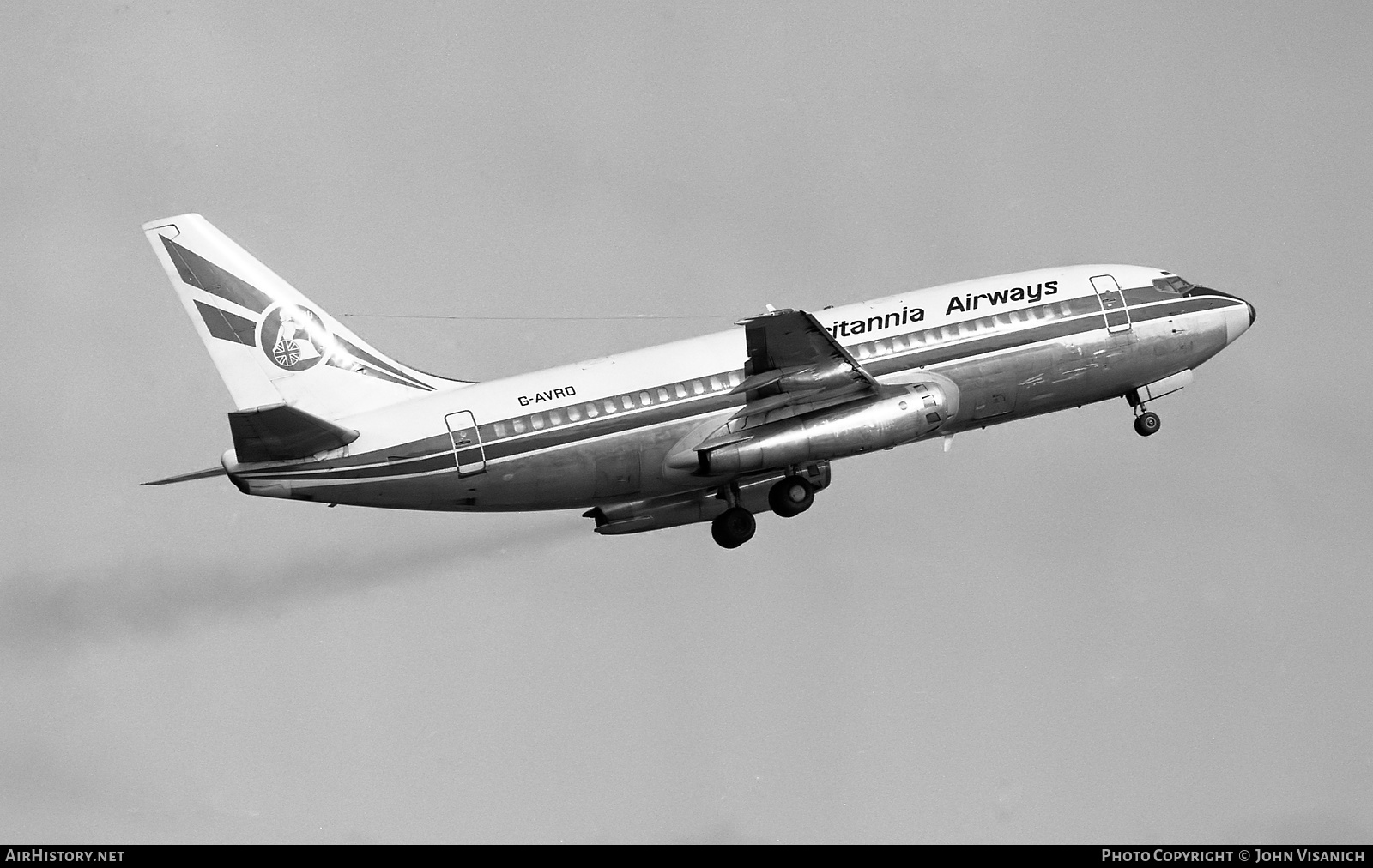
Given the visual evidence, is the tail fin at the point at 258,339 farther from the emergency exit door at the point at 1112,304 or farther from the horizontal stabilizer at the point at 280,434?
the emergency exit door at the point at 1112,304

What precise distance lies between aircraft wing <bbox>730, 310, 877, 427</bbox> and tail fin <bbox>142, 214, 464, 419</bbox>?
24.9ft

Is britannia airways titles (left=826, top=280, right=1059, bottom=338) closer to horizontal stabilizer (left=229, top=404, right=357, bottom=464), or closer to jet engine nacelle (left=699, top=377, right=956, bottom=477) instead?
jet engine nacelle (left=699, top=377, right=956, bottom=477)

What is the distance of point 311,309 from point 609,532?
10196 mm

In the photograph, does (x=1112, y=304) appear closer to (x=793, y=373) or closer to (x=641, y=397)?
(x=793, y=373)

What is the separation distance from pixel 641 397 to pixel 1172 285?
16657mm

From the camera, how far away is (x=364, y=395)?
47.0 m

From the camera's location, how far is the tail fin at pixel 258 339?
46625 mm

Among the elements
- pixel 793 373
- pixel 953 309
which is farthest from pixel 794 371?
pixel 953 309

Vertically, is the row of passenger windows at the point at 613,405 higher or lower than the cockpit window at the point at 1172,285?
lower

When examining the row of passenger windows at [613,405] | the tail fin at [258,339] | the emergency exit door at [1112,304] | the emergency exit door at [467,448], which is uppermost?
the tail fin at [258,339]

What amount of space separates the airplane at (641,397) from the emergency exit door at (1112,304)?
0.17 ft

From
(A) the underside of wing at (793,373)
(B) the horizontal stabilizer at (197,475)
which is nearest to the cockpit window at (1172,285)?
(A) the underside of wing at (793,373)

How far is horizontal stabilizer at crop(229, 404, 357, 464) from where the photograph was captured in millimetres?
42750
